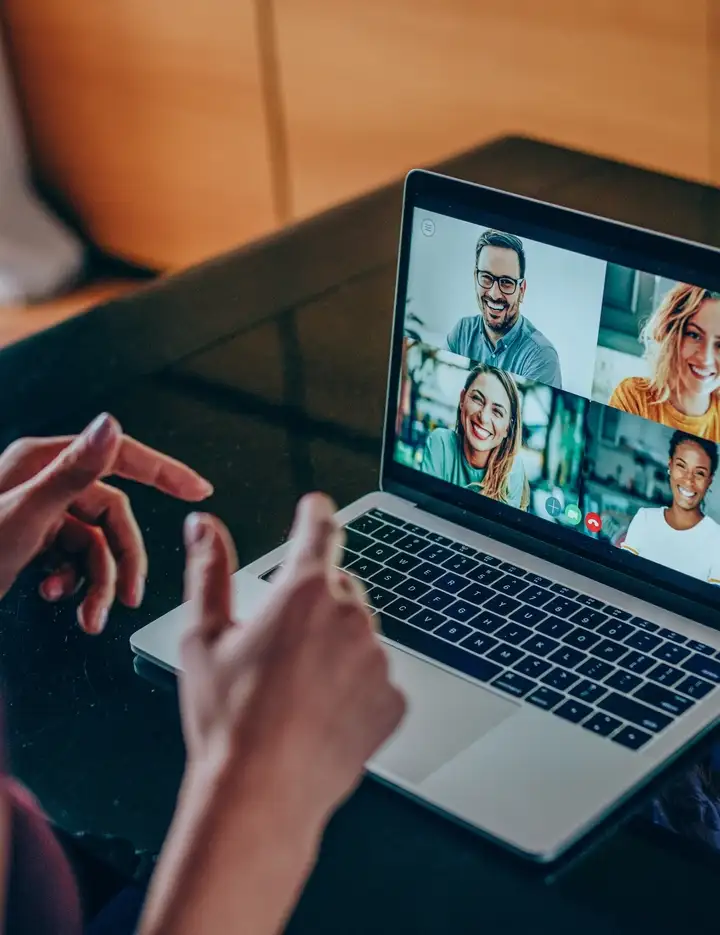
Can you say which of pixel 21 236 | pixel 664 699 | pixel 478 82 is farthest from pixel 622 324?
pixel 21 236

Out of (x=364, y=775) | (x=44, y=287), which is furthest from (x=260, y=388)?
(x=44, y=287)

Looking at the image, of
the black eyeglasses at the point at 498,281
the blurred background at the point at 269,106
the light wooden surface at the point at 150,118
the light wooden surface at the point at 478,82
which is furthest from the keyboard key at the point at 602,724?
the light wooden surface at the point at 150,118

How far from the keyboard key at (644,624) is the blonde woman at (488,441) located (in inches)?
5.0

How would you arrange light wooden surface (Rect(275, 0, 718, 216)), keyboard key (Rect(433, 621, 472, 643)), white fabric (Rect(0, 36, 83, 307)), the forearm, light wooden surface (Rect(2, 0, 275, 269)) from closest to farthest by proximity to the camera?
the forearm → keyboard key (Rect(433, 621, 472, 643)) → light wooden surface (Rect(275, 0, 718, 216)) → light wooden surface (Rect(2, 0, 275, 269)) → white fabric (Rect(0, 36, 83, 307))

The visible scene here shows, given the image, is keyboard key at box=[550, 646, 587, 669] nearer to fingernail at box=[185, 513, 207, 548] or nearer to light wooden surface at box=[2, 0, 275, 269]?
fingernail at box=[185, 513, 207, 548]

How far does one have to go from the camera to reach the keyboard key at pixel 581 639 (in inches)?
32.0

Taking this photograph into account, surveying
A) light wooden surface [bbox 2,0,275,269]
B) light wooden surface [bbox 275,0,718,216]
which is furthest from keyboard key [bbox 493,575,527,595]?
light wooden surface [bbox 2,0,275,269]

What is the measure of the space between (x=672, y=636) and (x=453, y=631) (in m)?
0.15

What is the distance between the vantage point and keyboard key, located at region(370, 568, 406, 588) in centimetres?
89

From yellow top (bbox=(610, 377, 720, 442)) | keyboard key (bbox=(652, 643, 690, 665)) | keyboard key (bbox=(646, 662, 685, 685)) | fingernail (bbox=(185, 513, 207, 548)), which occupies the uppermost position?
fingernail (bbox=(185, 513, 207, 548))

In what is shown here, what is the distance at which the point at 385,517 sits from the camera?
967mm

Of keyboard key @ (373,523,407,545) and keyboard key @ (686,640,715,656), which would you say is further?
keyboard key @ (373,523,407,545)

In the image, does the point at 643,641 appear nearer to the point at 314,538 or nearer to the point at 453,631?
the point at 453,631

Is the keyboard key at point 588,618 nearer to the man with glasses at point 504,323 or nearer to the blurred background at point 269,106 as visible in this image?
the man with glasses at point 504,323
